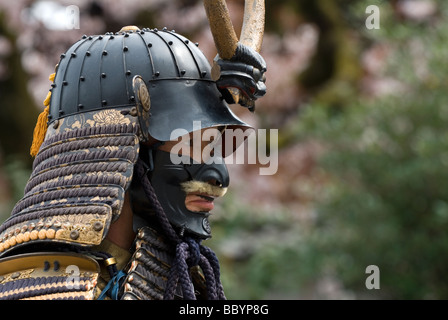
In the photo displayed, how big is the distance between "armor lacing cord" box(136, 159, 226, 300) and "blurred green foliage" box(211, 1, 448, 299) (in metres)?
3.59

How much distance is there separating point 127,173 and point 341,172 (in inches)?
186

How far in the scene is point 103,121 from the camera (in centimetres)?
249

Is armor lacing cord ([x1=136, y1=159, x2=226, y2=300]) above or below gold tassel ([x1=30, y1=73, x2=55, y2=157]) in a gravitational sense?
below

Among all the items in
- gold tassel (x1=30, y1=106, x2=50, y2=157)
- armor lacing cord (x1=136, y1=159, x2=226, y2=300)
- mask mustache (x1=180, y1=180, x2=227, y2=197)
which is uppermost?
gold tassel (x1=30, y1=106, x2=50, y2=157)

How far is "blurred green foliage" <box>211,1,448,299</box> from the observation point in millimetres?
6348

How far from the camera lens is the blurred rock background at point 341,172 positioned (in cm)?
639

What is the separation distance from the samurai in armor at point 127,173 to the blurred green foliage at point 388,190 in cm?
369

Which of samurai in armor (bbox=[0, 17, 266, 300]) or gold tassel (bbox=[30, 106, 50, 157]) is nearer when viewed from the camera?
samurai in armor (bbox=[0, 17, 266, 300])

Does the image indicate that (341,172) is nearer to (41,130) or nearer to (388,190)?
(388,190)

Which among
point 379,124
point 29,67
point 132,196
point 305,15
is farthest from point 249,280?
point 132,196

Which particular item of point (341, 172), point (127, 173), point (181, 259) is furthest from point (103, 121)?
point (341, 172)

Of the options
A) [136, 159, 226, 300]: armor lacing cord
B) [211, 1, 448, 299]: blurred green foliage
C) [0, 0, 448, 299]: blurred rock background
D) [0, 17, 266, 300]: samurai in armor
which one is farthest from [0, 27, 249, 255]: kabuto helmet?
[211, 1, 448, 299]: blurred green foliage

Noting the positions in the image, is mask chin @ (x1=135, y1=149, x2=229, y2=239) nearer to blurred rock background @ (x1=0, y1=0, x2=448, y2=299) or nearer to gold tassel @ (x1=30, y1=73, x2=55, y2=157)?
gold tassel @ (x1=30, y1=73, x2=55, y2=157)
